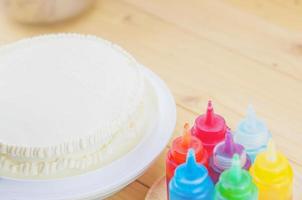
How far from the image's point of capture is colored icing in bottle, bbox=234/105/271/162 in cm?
74

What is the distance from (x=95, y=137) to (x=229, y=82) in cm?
29

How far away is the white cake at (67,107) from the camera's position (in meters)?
0.78

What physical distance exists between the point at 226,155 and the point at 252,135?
45 millimetres

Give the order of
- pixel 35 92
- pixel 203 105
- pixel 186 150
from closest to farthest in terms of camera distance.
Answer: pixel 186 150 < pixel 35 92 < pixel 203 105

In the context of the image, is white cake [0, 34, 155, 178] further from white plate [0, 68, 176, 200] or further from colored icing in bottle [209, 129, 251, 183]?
colored icing in bottle [209, 129, 251, 183]

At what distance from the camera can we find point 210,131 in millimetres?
756

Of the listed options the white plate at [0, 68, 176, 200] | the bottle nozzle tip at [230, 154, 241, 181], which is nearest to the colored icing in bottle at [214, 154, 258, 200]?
the bottle nozzle tip at [230, 154, 241, 181]

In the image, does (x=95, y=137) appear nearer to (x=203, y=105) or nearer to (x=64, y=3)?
(x=203, y=105)

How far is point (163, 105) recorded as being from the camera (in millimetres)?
899

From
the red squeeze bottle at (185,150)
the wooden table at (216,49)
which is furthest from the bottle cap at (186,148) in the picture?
the wooden table at (216,49)

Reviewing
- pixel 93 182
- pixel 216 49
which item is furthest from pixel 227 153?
pixel 216 49

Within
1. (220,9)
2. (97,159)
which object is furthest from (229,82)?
(97,159)

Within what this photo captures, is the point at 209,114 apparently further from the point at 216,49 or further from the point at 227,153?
the point at 216,49

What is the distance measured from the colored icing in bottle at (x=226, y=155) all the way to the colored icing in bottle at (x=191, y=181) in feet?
0.08
